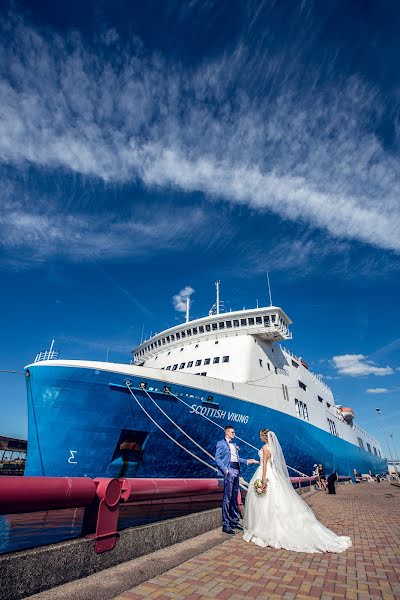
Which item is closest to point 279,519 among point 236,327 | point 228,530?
point 228,530

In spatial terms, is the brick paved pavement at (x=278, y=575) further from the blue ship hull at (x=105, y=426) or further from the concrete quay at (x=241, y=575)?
the blue ship hull at (x=105, y=426)

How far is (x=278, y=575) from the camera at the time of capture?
3.53 m

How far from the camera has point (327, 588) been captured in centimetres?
322

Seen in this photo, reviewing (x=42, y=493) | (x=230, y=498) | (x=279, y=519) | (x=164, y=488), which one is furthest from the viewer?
(x=230, y=498)

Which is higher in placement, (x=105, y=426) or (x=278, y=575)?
(x=105, y=426)

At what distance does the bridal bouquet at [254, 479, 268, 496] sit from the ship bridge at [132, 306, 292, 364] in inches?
581

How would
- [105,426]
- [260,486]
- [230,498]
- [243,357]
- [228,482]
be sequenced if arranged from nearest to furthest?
1. [260,486]
2. [228,482]
3. [230,498]
4. [105,426]
5. [243,357]

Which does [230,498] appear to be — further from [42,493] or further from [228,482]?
[42,493]

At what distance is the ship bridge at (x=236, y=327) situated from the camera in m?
20.3

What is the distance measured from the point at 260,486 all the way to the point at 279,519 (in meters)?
0.56

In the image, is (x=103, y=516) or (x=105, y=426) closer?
(x=103, y=516)

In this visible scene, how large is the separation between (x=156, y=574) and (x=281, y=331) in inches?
702

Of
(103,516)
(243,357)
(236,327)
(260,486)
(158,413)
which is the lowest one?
(103,516)

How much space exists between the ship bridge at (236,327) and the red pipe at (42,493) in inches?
688
